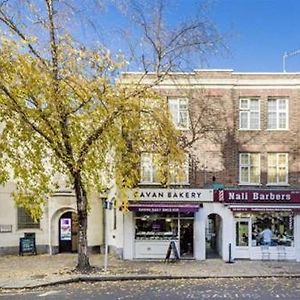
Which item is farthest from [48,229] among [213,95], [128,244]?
[213,95]

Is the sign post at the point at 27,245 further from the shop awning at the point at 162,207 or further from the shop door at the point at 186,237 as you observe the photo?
the shop door at the point at 186,237

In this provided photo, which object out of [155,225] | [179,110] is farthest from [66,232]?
[179,110]

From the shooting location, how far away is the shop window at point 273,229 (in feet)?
88.0

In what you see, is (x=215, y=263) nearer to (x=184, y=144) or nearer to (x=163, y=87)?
(x=184, y=144)

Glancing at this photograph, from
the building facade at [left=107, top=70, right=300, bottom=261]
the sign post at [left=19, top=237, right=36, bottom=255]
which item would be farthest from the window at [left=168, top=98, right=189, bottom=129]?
the sign post at [left=19, top=237, right=36, bottom=255]

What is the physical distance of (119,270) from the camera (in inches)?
863

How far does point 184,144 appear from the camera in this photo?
1041 inches

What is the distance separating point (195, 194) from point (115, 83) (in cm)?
924

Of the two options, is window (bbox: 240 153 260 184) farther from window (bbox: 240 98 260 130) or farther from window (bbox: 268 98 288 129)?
window (bbox: 268 98 288 129)

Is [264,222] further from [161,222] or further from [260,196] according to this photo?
[161,222]

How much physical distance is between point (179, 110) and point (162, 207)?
5.12 m

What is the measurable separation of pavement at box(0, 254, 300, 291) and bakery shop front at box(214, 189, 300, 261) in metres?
0.75

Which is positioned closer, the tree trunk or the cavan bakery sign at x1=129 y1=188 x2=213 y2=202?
the tree trunk

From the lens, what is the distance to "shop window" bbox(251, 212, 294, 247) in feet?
88.0
